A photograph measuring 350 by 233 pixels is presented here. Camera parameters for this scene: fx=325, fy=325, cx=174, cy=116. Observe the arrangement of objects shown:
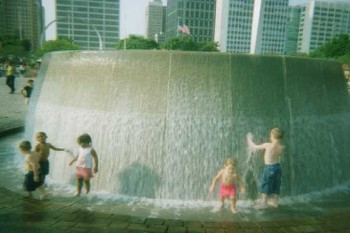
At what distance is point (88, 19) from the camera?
162500 millimetres

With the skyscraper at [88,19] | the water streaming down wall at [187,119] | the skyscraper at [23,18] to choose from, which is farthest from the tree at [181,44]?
the skyscraper at [88,19]

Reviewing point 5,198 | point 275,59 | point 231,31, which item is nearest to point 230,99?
point 275,59

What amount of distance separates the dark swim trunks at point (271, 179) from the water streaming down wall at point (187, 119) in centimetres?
65

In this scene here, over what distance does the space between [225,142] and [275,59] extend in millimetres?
2053

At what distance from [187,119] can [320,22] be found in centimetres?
16145

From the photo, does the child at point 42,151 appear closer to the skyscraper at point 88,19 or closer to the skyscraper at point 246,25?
the skyscraper at point 246,25

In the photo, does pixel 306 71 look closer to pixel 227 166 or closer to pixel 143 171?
pixel 227 166

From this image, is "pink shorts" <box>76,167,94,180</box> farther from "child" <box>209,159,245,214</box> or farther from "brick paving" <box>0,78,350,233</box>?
"child" <box>209,159,245,214</box>

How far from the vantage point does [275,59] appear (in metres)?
6.71

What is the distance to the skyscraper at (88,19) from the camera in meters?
159

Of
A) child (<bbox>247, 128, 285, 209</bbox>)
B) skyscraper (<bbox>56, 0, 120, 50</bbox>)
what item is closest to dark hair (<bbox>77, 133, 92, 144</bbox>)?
child (<bbox>247, 128, 285, 209</bbox>)

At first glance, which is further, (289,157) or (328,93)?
(328,93)

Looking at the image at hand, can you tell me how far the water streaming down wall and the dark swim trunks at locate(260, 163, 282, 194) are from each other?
2.14ft

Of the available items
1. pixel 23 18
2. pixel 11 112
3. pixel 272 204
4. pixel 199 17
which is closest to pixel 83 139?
pixel 272 204
